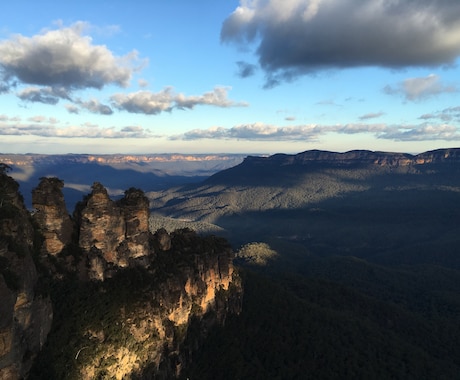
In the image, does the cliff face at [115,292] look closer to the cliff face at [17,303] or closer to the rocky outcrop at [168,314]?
the rocky outcrop at [168,314]

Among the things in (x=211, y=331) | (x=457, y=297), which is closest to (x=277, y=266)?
(x=457, y=297)

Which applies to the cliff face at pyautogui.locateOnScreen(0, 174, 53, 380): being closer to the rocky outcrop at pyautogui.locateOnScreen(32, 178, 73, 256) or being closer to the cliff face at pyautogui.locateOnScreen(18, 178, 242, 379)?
the cliff face at pyautogui.locateOnScreen(18, 178, 242, 379)

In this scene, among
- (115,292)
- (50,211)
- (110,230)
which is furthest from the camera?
(110,230)

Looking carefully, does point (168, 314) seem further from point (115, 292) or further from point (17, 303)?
point (17, 303)

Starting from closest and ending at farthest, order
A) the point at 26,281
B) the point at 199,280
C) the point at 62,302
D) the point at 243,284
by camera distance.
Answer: the point at 26,281, the point at 62,302, the point at 199,280, the point at 243,284

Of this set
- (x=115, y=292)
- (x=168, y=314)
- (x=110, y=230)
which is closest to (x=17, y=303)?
(x=115, y=292)

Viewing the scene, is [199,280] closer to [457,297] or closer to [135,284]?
[135,284]

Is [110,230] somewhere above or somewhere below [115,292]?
above

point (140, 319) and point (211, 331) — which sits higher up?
point (140, 319)
